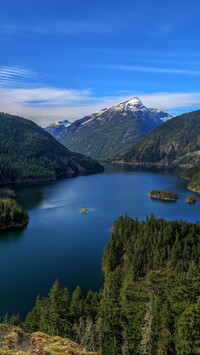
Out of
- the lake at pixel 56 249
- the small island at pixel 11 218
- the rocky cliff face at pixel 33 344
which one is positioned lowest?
the lake at pixel 56 249

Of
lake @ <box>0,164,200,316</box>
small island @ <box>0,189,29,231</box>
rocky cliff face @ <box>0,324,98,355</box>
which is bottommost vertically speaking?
lake @ <box>0,164,200,316</box>

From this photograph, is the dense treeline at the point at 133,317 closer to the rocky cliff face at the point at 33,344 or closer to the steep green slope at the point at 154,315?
the steep green slope at the point at 154,315

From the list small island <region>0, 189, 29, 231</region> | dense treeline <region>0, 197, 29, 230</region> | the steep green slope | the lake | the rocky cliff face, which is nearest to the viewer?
the rocky cliff face

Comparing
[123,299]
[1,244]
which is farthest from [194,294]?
[1,244]

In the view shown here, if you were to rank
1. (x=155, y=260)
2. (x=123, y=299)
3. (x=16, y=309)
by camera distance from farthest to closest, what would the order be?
1. (x=155, y=260)
2. (x=16, y=309)
3. (x=123, y=299)

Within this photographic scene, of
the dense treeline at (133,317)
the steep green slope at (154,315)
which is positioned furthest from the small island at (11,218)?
the dense treeline at (133,317)

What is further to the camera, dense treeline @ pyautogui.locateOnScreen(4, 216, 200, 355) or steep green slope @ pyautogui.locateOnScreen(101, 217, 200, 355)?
dense treeline @ pyautogui.locateOnScreen(4, 216, 200, 355)

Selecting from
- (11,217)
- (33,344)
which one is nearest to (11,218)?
(11,217)

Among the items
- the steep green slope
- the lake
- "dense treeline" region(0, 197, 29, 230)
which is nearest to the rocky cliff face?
the steep green slope

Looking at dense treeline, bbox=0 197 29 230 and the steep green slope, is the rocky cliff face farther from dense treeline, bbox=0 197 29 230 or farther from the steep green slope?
dense treeline, bbox=0 197 29 230

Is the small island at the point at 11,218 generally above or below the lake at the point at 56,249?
above

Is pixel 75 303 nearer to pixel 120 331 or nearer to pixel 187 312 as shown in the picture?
pixel 120 331
